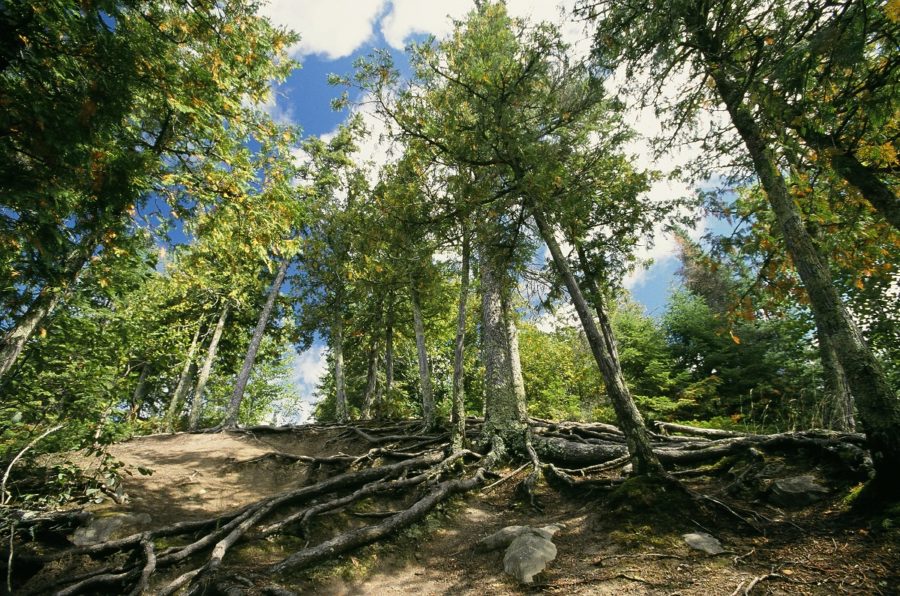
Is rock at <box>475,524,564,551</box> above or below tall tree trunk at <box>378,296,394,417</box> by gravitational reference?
below

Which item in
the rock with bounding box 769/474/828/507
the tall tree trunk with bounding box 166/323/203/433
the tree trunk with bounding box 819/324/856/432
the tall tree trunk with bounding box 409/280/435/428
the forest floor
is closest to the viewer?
the forest floor

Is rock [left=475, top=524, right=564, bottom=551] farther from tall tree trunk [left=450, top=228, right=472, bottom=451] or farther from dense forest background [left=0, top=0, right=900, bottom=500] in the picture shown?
tall tree trunk [left=450, top=228, right=472, bottom=451]

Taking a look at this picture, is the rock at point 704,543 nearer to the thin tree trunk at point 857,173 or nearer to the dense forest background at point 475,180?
the dense forest background at point 475,180

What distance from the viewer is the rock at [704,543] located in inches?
150

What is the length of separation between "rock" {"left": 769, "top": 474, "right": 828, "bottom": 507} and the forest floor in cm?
13

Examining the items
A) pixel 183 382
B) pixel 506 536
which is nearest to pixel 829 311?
pixel 506 536

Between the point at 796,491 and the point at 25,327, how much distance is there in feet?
35.3

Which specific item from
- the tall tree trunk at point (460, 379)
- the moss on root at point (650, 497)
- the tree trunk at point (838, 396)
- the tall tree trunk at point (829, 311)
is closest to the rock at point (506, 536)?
the moss on root at point (650, 497)

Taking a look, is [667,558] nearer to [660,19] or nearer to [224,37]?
[660,19]

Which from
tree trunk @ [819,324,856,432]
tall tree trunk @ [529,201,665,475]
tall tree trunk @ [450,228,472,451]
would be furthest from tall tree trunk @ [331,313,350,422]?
tree trunk @ [819,324,856,432]

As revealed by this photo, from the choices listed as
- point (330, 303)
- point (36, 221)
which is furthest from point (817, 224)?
point (330, 303)

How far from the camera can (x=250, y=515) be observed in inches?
219

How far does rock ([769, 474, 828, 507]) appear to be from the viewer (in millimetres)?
4617

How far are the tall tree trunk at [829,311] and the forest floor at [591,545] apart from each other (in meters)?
0.78
